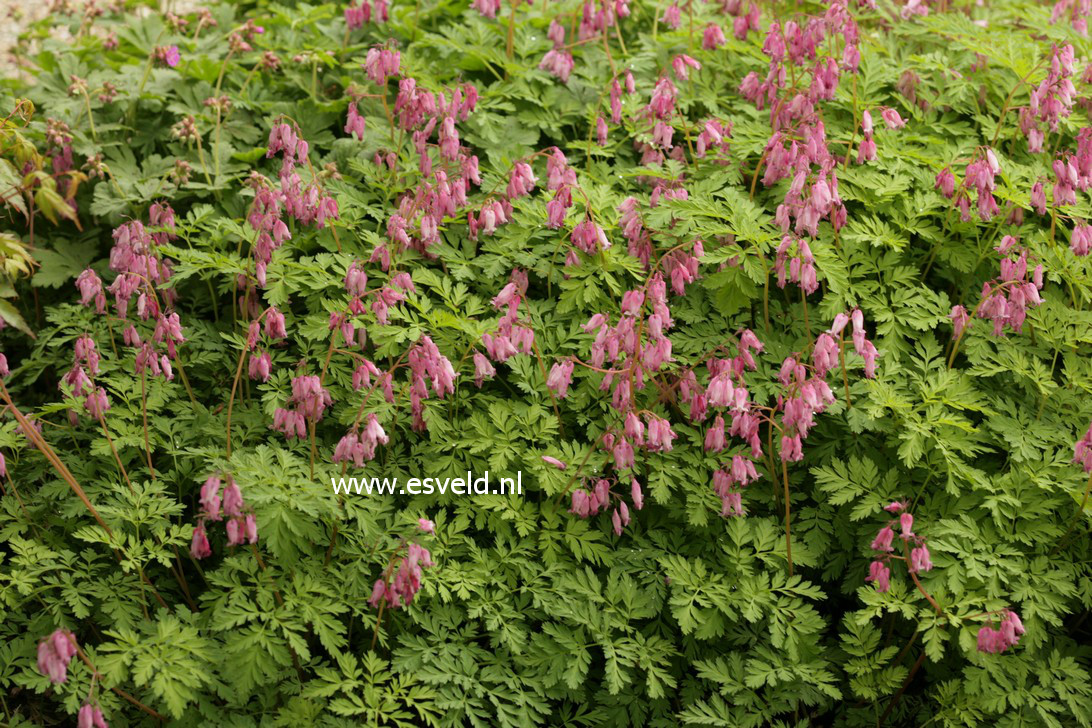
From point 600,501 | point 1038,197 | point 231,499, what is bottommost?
point 600,501

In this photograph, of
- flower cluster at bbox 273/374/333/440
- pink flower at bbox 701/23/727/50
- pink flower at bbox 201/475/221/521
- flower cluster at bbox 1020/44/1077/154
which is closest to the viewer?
pink flower at bbox 201/475/221/521

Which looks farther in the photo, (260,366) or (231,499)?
(260,366)

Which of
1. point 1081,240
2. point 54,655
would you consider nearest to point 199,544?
point 54,655

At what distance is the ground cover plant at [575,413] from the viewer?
11.5ft

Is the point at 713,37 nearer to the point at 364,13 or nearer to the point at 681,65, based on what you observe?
the point at 681,65

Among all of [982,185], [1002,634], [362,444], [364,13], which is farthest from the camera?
[364,13]

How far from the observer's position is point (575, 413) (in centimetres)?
418

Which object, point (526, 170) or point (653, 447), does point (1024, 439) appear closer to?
point (653, 447)

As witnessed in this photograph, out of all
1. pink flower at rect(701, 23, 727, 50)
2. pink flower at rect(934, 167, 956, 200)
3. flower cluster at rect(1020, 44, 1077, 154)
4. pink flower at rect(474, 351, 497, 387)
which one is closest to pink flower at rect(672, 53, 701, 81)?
pink flower at rect(701, 23, 727, 50)

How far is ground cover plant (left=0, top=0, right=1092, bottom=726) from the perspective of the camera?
3.52 meters

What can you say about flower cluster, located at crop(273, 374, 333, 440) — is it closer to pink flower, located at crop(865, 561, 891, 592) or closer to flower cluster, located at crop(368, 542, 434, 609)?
flower cluster, located at crop(368, 542, 434, 609)

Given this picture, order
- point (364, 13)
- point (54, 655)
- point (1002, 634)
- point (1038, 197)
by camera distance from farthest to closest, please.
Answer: point (364, 13) < point (1038, 197) < point (1002, 634) < point (54, 655)

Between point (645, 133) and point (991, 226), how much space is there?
1679 millimetres

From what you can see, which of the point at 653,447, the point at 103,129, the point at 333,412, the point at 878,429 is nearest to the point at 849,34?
the point at 878,429
